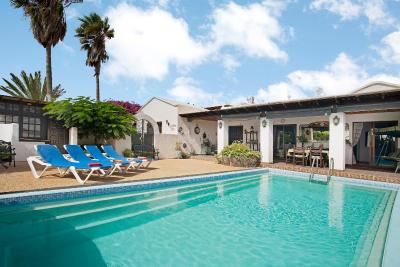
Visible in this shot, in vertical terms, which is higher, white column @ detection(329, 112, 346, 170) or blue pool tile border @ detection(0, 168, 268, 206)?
white column @ detection(329, 112, 346, 170)

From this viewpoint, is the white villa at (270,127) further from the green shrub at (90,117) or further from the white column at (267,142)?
the green shrub at (90,117)

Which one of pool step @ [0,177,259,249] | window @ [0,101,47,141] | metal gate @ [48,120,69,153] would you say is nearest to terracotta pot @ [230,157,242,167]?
pool step @ [0,177,259,249]

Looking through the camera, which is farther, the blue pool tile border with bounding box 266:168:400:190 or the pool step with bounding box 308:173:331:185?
the pool step with bounding box 308:173:331:185

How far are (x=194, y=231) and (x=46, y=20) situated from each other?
16.8m

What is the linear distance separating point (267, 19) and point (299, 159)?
8598 mm

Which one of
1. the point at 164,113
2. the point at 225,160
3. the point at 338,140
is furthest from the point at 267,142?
the point at 164,113

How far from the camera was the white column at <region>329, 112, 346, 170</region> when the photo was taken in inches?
486

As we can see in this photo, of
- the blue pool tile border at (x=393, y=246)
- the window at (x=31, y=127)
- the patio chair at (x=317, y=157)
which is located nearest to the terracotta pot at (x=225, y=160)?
the patio chair at (x=317, y=157)

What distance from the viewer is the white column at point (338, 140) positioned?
12352 millimetres

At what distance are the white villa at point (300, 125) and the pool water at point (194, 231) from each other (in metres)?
5.26

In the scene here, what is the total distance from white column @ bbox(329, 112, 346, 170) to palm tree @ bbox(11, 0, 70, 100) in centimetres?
1678

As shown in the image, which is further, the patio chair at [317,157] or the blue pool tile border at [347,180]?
the patio chair at [317,157]

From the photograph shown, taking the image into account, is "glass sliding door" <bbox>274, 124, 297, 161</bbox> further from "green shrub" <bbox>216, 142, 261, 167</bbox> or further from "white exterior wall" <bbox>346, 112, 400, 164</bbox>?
"green shrub" <bbox>216, 142, 261, 167</bbox>

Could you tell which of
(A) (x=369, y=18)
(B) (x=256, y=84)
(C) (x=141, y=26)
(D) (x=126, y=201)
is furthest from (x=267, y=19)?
(B) (x=256, y=84)
